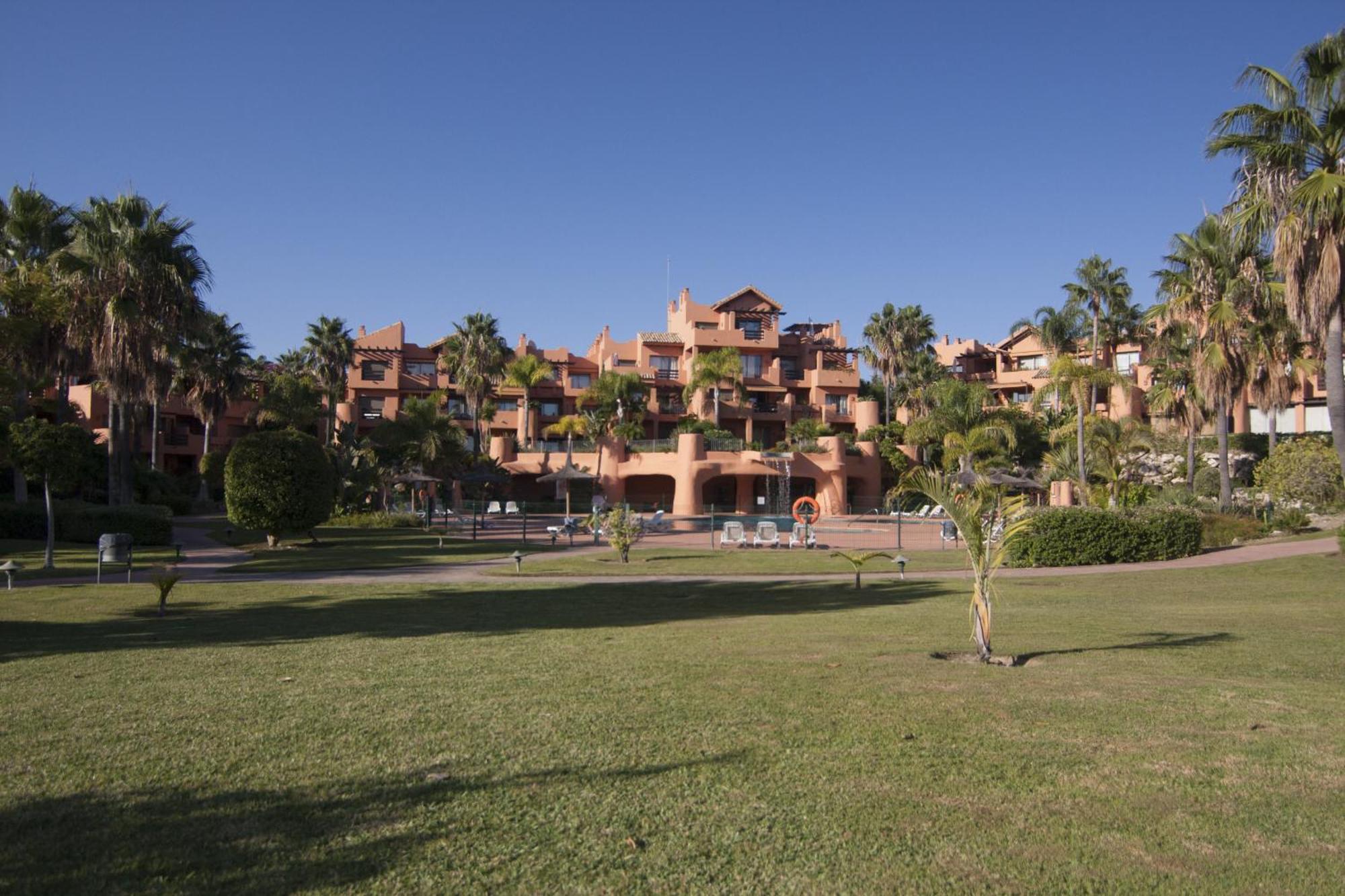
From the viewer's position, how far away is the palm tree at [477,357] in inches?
2279

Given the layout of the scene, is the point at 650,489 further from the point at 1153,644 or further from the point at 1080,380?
the point at 1153,644

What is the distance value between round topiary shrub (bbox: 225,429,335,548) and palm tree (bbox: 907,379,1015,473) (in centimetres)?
3112

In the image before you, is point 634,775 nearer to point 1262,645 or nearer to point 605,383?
point 1262,645

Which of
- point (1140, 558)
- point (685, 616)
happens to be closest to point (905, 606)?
point (685, 616)

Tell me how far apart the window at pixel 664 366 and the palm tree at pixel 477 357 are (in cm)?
1118

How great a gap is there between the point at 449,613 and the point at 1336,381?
1823 cm

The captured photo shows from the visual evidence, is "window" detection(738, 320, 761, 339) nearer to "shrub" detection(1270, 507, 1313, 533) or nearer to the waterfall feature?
the waterfall feature

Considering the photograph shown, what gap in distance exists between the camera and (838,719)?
6477 millimetres

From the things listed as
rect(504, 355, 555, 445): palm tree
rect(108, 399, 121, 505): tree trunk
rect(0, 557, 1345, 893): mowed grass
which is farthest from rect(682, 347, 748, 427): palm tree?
rect(0, 557, 1345, 893): mowed grass

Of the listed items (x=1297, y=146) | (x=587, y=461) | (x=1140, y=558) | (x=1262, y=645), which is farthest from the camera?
(x=587, y=461)

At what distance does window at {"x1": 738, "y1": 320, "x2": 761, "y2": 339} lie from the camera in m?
65.3

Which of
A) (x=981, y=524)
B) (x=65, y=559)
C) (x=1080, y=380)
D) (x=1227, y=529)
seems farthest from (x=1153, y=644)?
(x=1080, y=380)

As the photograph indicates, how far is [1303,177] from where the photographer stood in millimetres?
18016

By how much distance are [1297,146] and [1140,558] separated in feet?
32.6
